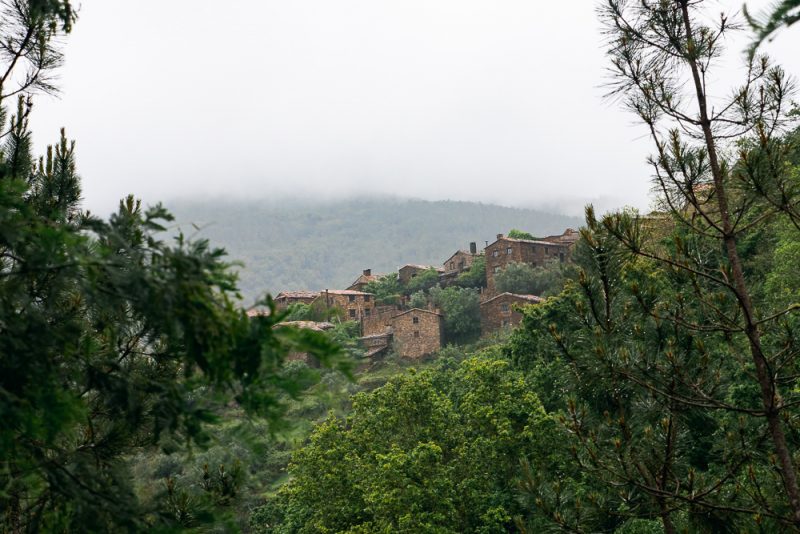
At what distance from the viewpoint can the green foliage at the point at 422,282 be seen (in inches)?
2488

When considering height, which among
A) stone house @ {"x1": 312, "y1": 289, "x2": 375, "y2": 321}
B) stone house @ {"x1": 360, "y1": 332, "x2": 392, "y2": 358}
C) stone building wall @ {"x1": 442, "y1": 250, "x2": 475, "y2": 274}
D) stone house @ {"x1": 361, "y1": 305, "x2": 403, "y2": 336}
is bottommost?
stone house @ {"x1": 360, "y1": 332, "x2": 392, "y2": 358}

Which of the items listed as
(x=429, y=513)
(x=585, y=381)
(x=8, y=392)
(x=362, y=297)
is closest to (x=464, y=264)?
(x=362, y=297)

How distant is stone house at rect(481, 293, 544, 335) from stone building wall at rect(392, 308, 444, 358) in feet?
9.34

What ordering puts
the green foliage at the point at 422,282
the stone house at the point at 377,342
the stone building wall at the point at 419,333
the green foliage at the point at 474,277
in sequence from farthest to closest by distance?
the green foliage at the point at 422,282
the green foliage at the point at 474,277
the stone house at the point at 377,342
the stone building wall at the point at 419,333

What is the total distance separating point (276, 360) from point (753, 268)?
934 inches

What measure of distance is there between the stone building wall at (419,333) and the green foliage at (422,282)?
10382mm

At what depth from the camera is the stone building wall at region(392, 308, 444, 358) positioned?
5202cm

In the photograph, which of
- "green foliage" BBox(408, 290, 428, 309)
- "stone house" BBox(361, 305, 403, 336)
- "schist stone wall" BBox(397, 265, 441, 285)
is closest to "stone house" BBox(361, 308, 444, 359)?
"stone house" BBox(361, 305, 403, 336)

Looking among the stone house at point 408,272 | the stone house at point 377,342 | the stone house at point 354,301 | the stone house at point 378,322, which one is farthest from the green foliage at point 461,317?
the stone house at point 408,272

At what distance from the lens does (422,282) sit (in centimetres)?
6322

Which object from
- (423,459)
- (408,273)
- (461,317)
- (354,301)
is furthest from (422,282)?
(423,459)

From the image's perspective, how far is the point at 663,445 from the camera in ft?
25.2

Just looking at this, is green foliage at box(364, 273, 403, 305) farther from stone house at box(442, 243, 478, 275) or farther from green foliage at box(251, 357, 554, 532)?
green foliage at box(251, 357, 554, 532)

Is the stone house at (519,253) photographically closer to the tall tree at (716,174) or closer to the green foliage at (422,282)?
the green foliage at (422,282)
